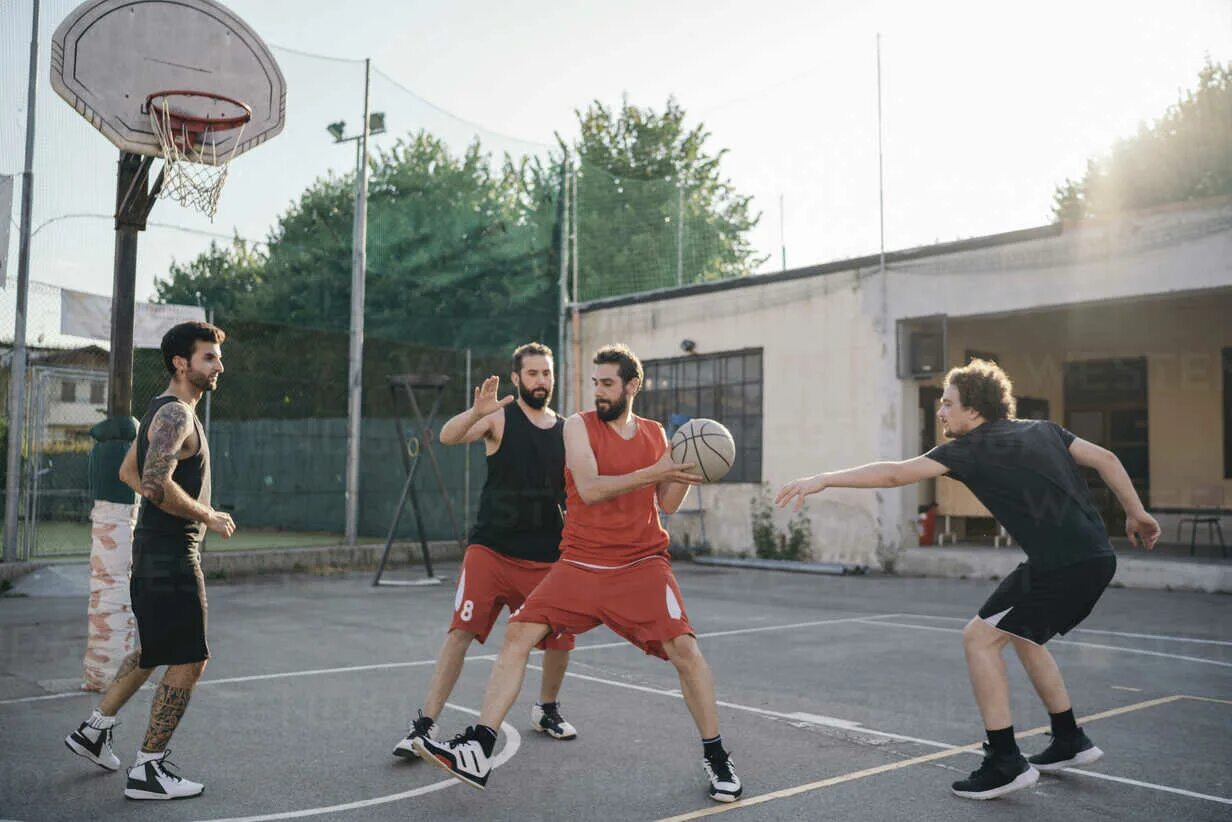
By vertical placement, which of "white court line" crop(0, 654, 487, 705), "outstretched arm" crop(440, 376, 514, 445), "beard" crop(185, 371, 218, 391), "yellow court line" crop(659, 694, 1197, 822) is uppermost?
"beard" crop(185, 371, 218, 391)

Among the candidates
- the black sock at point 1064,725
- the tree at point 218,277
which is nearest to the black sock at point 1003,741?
the black sock at point 1064,725

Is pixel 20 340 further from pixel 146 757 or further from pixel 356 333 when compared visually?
pixel 146 757

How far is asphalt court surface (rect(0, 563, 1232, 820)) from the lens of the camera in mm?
4531

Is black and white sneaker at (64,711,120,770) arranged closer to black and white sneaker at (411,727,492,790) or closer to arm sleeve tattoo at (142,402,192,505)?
arm sleeve tattoo at (142,402,192,505)

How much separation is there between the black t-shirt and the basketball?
36.7 inches

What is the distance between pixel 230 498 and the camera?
1780 centimetres

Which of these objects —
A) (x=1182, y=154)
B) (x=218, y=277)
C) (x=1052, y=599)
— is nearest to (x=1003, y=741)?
(x=1052, y=599)

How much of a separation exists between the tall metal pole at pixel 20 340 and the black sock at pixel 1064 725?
1148cm

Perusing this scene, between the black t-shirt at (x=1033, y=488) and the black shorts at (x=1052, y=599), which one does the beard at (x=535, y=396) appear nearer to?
the black t-shirt at (x=1033, y=488)

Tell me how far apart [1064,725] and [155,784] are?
13.1 ft

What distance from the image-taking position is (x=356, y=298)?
16.3 metres

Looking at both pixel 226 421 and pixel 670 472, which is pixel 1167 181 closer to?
pixel 226 421

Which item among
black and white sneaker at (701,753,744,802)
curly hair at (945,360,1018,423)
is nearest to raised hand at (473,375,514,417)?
black and white sneaker at (701,753,744,802)

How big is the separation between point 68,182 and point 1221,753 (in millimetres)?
12776
